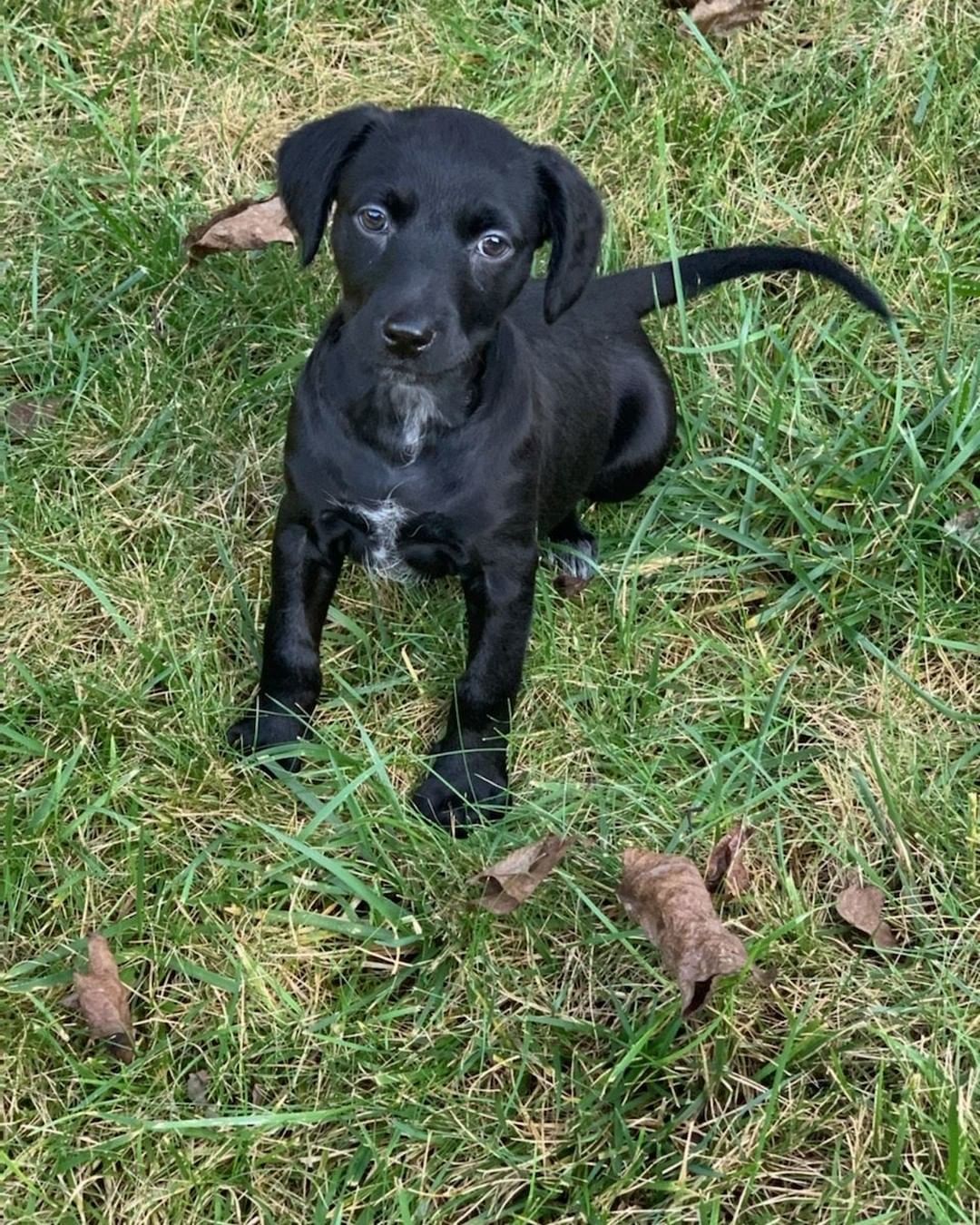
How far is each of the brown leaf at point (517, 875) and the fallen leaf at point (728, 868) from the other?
0.30m

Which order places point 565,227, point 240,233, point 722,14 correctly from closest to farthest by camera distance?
point 565,227, point 240,233, point 722,14

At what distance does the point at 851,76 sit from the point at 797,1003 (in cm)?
290

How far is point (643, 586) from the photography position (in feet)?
11.9

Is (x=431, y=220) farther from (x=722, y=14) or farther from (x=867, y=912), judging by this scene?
(x=722, y=14)

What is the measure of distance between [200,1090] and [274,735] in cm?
81

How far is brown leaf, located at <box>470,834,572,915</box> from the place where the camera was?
2861mm

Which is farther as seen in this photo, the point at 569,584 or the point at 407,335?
Answer: the point at 569,584

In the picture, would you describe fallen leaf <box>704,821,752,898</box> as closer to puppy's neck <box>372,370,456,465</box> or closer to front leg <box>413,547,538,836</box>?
front leg <box>413,547,538,836</box>

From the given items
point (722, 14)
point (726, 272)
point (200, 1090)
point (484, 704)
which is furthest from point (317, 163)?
point (722, 14)

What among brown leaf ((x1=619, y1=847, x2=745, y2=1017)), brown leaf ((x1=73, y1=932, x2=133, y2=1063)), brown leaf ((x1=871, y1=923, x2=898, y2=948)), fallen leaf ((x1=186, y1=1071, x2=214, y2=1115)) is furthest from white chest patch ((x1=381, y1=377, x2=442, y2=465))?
brown leaf ((x1=871, y1=923, x2=898, y2=948))

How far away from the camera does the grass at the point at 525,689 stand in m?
2.61

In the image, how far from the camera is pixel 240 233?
3.98 metres

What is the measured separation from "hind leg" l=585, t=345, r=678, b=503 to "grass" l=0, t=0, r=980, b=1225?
0.12m

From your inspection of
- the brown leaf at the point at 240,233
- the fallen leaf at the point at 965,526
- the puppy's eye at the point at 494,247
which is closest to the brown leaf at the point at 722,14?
the brown leaf at the point at 240,233
